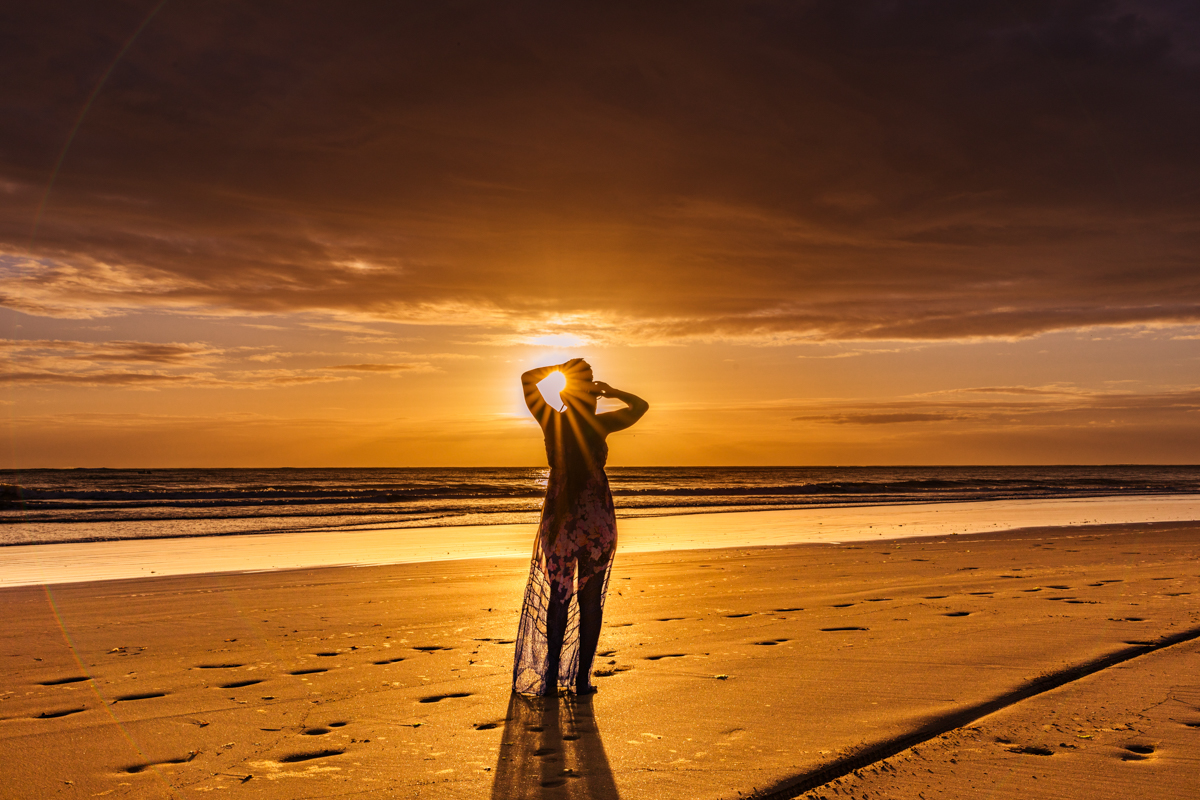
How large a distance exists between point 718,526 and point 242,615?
1429 cm

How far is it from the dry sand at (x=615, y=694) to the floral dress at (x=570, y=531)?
25cm

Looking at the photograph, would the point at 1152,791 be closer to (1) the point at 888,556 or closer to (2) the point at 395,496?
(1) the point at 888,556

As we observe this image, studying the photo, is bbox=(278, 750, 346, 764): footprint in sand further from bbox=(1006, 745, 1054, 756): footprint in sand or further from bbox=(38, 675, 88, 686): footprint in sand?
bbox=(1006, 745, 1054, 756): footprint in sand

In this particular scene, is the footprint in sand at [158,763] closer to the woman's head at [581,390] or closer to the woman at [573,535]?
the woman at [573,535]

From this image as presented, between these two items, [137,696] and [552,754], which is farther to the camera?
[137,696]

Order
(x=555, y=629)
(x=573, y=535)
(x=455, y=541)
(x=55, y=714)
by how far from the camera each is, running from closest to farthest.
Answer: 1. (x=55, y=714)
2. (x=573, y=535)
3. (x=555, y=629)
4. (x=455, y=541)

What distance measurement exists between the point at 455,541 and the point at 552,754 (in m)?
13.3

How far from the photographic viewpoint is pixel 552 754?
3.92 metres

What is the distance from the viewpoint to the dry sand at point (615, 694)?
363 centimetres

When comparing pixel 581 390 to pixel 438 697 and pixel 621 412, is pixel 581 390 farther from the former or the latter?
pixel 438 697

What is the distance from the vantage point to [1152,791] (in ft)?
11.1

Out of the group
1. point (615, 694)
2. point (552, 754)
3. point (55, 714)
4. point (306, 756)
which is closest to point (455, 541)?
point (55, 714)

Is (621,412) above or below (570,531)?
above

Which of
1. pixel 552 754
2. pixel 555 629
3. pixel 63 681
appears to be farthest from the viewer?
pixel 63 681
